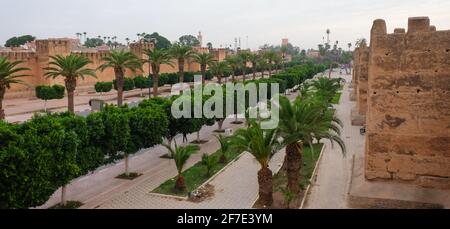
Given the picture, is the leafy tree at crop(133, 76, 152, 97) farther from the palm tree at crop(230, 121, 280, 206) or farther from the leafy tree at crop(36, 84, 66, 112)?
the palm tree at crop(230, 121, 280, 206)

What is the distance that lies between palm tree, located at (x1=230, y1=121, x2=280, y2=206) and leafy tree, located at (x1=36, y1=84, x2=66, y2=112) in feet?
82.7

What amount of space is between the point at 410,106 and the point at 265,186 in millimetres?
4403

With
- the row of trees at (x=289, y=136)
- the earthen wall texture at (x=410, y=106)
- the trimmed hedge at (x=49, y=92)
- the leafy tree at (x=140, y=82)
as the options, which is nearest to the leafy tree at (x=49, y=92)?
the trimmed hedge at (x=49, y=92)

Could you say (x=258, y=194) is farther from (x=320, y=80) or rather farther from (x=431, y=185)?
(x=320, y=80)

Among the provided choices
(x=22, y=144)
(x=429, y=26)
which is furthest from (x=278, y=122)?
(x=22, y=144)

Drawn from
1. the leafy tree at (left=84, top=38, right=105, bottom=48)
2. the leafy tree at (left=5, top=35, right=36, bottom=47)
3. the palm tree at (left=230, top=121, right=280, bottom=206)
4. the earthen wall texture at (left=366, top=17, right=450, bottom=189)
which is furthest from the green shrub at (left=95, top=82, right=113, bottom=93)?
the leafy tree at (left=84, top=38, right=105, bottom=48)

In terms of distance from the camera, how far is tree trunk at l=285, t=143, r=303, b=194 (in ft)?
39.8

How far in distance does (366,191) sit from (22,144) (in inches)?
336

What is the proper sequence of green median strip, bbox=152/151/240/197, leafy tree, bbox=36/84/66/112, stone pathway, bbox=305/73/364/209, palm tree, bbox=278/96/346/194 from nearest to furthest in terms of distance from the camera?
1. palm tree, bbox=278/96/346/194
2. stone pathway, bbox=305/73/364/209
3. green median strip, bbox=152/151/240/197
4. leafy tree, bbox=36/84/66/112

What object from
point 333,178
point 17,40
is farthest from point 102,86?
point 17,40

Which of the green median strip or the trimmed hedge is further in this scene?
the trimmed hedge

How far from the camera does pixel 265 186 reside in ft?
40.5

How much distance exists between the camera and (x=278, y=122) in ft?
40.1

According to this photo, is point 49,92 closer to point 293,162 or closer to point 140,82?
point 140,82
